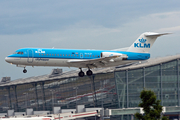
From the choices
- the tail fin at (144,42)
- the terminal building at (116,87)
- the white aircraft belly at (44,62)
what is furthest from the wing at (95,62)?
the terminal building at (116,87)

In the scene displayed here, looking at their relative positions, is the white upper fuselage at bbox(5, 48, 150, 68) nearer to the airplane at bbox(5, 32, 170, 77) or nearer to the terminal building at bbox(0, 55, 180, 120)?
the airplane at bbox(5, 32, 170, 77)

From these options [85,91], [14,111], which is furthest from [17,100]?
[85,91]

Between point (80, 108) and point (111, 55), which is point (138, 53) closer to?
point (111, 55)

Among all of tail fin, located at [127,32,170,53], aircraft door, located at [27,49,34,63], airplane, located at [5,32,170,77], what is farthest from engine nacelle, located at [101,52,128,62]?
aircraft door, located at [27,49,34,63]

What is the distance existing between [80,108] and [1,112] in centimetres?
3007

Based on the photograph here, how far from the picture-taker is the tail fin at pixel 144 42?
55.5 meters

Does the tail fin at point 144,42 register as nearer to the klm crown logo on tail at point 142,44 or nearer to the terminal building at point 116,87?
the klm crown logo on tail at point 142,44

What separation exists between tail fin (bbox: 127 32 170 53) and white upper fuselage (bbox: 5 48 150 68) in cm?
319

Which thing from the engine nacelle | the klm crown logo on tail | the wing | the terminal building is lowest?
the terminal building

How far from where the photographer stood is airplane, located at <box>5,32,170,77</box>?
49125 millimetres

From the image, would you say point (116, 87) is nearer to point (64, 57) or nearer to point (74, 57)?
point (74, 57)

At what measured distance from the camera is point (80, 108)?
233 feet

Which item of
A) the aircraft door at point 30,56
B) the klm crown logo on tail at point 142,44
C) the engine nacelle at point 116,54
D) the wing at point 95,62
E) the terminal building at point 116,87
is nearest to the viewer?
the aircraft door at point 30,56

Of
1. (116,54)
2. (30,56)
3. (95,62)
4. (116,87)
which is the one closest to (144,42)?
(116,54)
